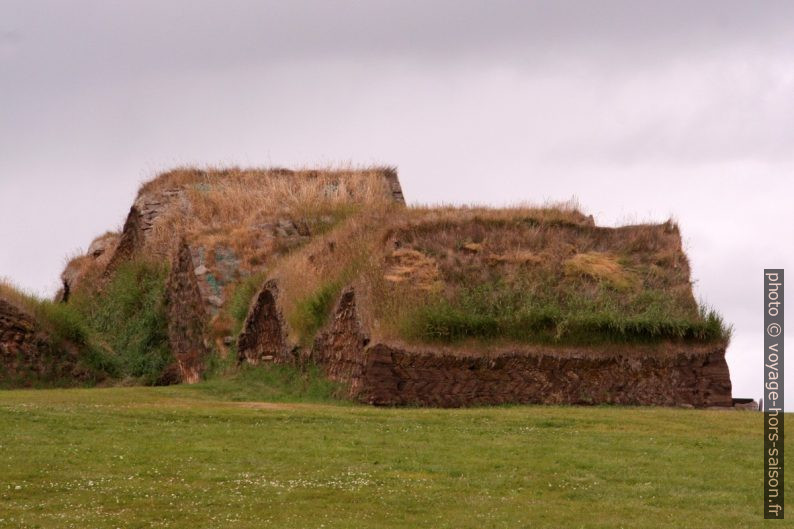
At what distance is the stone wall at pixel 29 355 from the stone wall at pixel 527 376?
35.3ft

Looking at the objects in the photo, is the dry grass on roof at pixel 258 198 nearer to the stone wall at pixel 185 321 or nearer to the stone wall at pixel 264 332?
the stone wall at pixel 185 321

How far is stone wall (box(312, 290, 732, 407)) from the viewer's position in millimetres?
27375

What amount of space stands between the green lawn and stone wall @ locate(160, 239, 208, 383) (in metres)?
11.1

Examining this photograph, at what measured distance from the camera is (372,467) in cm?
1925

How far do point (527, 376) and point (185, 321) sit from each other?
14.1 meters

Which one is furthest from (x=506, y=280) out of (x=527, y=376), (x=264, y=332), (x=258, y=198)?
(x=258, y=198)

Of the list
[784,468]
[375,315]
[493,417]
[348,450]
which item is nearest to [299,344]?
[375,315]

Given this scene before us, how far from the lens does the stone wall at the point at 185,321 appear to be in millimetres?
37125

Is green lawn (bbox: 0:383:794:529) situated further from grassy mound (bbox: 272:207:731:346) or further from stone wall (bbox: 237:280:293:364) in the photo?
stone wall (bbox: 237:280:293:364)

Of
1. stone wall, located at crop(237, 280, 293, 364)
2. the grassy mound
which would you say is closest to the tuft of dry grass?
the grassy mound

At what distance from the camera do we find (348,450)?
20.5 metres

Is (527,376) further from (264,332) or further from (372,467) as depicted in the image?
(372,467)

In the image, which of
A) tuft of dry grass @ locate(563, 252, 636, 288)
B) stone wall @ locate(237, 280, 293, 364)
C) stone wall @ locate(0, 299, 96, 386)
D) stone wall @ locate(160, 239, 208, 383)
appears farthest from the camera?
stone wall @ locate(160, 239, 208, 383)

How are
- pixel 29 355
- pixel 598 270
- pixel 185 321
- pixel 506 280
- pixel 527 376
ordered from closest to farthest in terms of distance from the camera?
pixel 527 376 → pixel 506 280 → pixel 598 270 → pixel 29 355 → pixel 185 321
